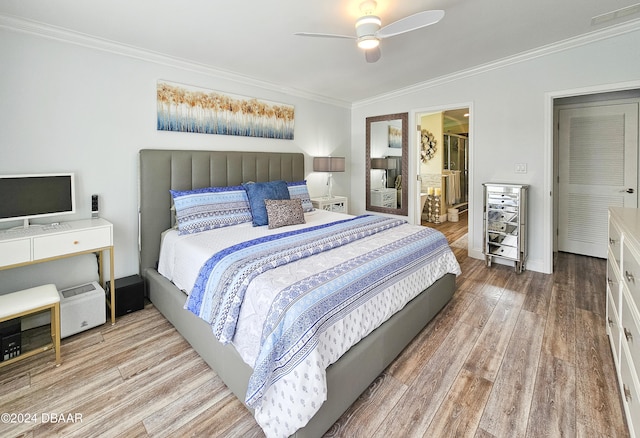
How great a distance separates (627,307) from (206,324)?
241 cm

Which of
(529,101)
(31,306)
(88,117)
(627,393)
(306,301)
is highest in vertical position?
(529,101)

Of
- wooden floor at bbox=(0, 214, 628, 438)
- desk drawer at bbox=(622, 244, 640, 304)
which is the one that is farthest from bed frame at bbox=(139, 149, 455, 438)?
desk drawer at bbox=(622, 244, 640, 304)

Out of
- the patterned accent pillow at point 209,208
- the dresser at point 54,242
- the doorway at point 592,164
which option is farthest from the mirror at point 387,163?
the dresser at point 54,242

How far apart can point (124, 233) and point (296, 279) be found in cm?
234

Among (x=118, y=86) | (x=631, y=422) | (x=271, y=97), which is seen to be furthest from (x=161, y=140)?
(x=631, y=422)

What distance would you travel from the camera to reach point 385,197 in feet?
17.9

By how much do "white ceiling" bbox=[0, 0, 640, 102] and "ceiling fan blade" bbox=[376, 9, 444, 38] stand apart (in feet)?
0.87

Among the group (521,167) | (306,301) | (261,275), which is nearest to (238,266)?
(261,275)

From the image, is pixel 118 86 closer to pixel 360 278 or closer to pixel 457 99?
pixel 360 278

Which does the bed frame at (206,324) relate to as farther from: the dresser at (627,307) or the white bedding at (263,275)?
the dresser at (627,307)

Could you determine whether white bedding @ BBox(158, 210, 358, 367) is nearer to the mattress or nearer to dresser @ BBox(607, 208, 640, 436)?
the mattress

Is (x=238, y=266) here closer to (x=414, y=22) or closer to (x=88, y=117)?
(x=414, y=22)

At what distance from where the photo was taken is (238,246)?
89.2 inches

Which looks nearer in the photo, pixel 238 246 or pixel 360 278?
pixel 360 278
